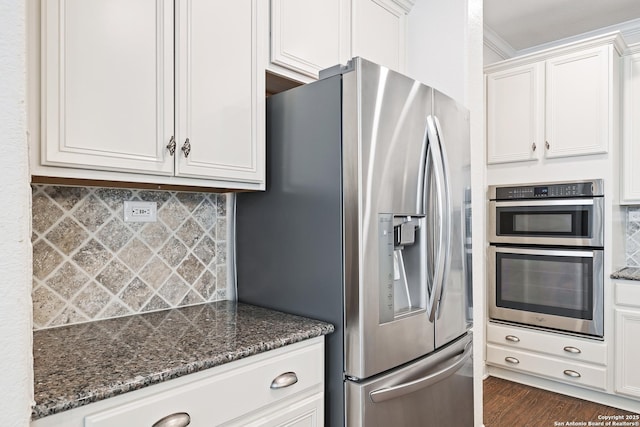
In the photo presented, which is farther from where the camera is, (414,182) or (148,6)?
(414,182)

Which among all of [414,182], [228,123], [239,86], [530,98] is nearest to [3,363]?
[228,123]

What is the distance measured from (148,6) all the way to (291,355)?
118cm

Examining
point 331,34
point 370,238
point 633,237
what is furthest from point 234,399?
point 633,237

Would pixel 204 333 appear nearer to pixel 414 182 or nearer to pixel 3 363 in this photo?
pixel 3 363

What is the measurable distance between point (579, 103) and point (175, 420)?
3200 mm

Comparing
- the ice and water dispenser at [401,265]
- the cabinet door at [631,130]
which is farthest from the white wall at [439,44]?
the cabinet door at [631,130]

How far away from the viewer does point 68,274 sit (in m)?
1.41

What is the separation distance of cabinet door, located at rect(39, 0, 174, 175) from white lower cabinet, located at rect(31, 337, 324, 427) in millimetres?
637

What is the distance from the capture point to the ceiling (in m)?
2.99

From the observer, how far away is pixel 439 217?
1663 millimetres

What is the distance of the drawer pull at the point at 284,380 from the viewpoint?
4.08ft

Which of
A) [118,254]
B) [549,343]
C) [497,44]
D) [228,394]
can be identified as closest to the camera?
[228,394]

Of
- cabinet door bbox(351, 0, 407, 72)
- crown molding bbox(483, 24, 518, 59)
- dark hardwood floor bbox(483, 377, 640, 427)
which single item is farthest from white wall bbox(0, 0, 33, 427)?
crown molding bbox(483, 24, 518, 59)

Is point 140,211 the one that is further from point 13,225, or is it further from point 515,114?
point 515,114
